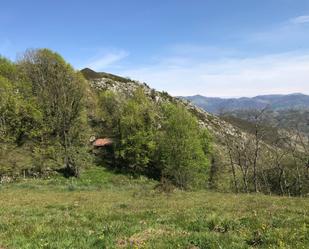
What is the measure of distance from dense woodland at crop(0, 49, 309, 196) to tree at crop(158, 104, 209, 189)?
174 millimetres

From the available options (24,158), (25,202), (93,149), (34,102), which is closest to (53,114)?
(34,102)

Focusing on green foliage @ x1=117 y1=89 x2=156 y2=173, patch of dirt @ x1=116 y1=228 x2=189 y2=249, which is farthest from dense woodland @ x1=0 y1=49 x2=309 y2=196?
patch of dirt @ x1=116 y1=228 x2=189 y2=249

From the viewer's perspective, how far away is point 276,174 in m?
76.8

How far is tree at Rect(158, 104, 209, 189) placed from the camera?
71125 mm

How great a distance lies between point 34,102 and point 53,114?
3620mm

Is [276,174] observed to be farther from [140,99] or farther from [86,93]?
[86,93]

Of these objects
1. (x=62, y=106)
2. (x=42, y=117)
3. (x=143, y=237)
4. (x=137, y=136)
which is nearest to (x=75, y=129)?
(x=62, y=106)

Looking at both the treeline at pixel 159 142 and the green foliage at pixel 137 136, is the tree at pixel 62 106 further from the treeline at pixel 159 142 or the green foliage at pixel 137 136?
the treeline at pixel 159 142

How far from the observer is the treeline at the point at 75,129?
206 ft

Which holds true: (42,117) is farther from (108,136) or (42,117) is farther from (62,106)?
(108,136)

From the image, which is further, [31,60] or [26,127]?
[31,60]

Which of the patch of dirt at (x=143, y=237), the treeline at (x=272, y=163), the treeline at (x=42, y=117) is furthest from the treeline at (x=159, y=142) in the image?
the patch of dirt at (x=143, y=237)

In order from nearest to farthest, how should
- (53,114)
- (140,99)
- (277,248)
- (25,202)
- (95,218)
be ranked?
(277,248), (95,218), (25,202), (53,114), (140,99)

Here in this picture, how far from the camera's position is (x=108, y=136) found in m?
82.9
